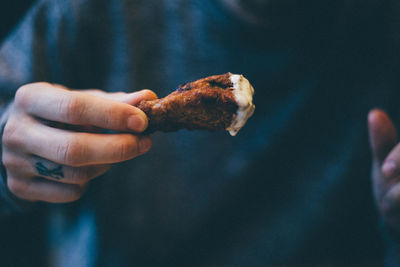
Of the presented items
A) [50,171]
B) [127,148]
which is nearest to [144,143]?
[127,148]

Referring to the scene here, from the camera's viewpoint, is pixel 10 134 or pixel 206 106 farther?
pixel 10 134

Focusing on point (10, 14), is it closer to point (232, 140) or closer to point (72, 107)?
point (72, 107)

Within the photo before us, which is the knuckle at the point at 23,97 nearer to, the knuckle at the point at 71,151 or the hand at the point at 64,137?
the hand at the point at 64,137

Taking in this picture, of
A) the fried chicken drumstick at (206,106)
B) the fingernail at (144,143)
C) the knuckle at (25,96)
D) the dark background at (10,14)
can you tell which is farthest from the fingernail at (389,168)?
the dark background at (10,14)

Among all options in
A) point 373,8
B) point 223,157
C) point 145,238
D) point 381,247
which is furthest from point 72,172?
point 373,8

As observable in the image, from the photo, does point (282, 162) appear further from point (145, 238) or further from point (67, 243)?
point (67, 243)

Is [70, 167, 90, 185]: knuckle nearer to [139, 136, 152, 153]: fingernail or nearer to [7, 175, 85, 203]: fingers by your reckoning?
[7, 175, 85, 203]: fingers
